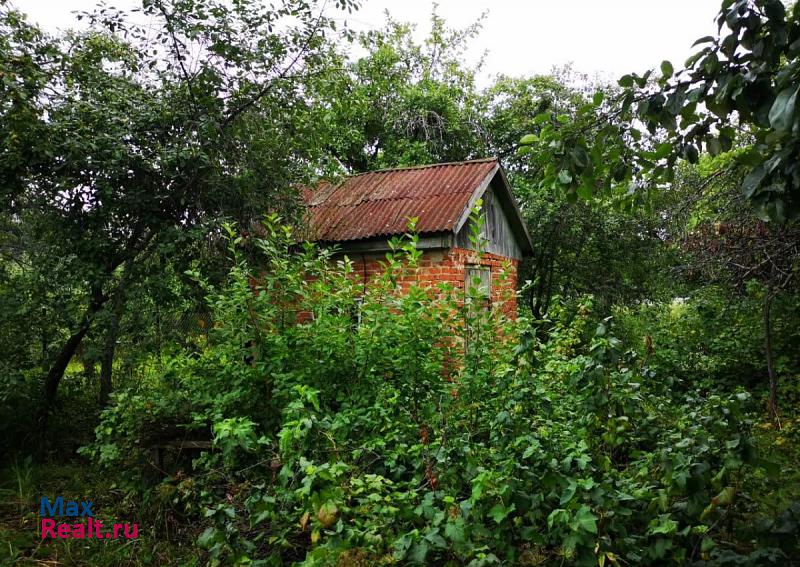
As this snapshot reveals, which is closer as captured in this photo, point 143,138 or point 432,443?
point 432,443

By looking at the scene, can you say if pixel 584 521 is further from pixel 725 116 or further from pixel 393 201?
pixel 393 201

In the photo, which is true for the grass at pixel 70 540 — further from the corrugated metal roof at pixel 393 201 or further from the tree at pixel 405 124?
the tree at pixel 405 124

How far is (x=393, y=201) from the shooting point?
28.1 ft

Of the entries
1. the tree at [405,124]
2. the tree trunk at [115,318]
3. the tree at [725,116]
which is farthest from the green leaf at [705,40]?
the tree at [405,124]

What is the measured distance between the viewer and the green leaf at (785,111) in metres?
1.85

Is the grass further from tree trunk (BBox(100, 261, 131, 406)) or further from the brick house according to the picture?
the brick house

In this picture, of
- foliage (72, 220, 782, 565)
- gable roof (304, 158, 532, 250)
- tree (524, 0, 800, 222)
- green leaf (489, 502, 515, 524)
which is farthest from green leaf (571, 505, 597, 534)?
gable roof (304, 158, 532, 250)

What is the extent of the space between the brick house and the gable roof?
14 millimetres

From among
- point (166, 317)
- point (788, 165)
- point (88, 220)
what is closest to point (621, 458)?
point (788, 165)

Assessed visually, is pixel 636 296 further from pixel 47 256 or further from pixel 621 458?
pixel 47 256

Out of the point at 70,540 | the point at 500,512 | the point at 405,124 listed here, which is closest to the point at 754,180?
the point at 500,512

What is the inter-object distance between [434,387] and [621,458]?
1305 millimetres

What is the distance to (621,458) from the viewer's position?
11.5 feet

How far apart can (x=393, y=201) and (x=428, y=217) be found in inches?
41.3
